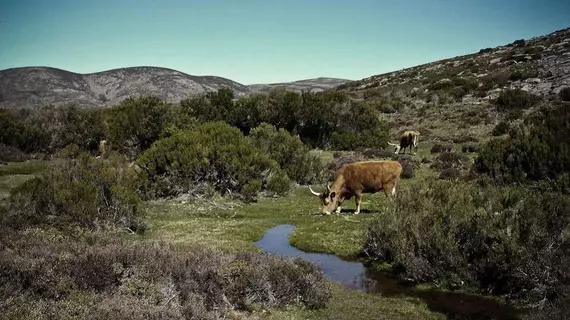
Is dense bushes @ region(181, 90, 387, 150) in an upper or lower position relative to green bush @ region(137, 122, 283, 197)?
upper

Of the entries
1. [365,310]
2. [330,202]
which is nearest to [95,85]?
[330,202]

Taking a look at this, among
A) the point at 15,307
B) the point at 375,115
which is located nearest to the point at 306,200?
the point at 15,307

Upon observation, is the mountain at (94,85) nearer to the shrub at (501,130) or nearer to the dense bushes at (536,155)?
the shrub at (501,130)

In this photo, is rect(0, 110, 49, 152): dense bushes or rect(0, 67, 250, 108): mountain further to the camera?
rect(0, 67, 250, 108): mountain

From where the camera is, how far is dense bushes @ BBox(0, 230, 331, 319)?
27.7 ft

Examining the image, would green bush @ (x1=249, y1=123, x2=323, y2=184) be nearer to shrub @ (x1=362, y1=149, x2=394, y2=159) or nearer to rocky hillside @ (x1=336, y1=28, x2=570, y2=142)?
shrub @ (x1=362, y1=149, x2=394, y2=159)

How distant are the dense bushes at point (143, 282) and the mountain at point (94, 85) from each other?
126326 millimetres

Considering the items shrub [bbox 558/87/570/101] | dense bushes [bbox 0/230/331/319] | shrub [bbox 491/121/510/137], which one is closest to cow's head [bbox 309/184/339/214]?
dense bushes [bbox 0/230/331/319]

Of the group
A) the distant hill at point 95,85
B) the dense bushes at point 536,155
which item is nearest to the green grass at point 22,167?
the dense bushes at point 536,155

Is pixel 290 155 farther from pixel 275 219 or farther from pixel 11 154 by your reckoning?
pixel 11 154

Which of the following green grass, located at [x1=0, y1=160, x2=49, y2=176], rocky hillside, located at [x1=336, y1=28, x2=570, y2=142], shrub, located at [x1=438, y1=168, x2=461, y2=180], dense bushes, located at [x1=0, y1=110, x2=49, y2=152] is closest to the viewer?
shrub, located at [x1=438, y1=168, x2=461, y2=180]

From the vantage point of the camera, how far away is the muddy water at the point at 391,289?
10078mm

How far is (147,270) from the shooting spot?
33.6 feet

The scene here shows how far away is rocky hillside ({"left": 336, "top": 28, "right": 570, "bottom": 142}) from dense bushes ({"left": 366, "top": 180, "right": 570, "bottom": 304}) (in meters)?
27.0
